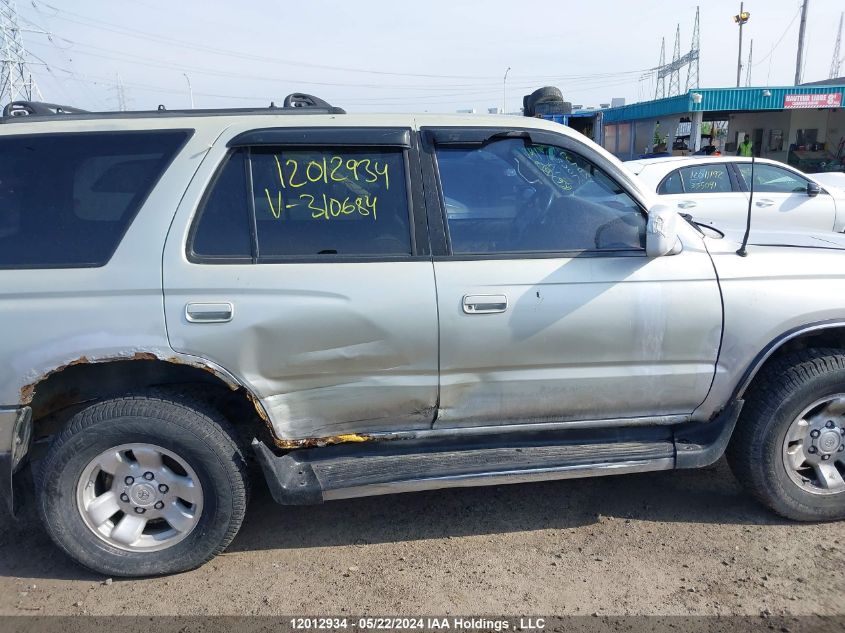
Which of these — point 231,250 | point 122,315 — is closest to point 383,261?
point 231,250

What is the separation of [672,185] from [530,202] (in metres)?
5.79

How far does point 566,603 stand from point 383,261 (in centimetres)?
167

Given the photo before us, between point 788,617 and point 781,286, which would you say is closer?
point 788,617

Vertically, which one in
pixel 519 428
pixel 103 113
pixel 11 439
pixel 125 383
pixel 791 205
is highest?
pixel 103 113

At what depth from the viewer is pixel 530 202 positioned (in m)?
3.10

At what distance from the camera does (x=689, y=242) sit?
10.0ft

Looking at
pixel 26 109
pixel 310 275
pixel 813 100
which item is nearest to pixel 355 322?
pixel 310 275

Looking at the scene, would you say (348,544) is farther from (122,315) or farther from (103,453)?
(122,315)

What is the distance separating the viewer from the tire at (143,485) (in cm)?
276

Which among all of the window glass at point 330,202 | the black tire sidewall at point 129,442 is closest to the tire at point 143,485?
the black tire sidewall at point 129,442

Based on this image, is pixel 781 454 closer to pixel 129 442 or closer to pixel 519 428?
pixel 519 428

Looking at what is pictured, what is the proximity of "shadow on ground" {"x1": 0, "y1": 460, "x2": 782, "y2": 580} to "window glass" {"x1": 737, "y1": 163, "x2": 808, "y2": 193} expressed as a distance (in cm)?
586

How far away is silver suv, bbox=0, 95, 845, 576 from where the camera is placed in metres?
2.75

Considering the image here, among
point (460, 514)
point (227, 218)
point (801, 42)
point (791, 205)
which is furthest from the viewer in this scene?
point (801, 42)
